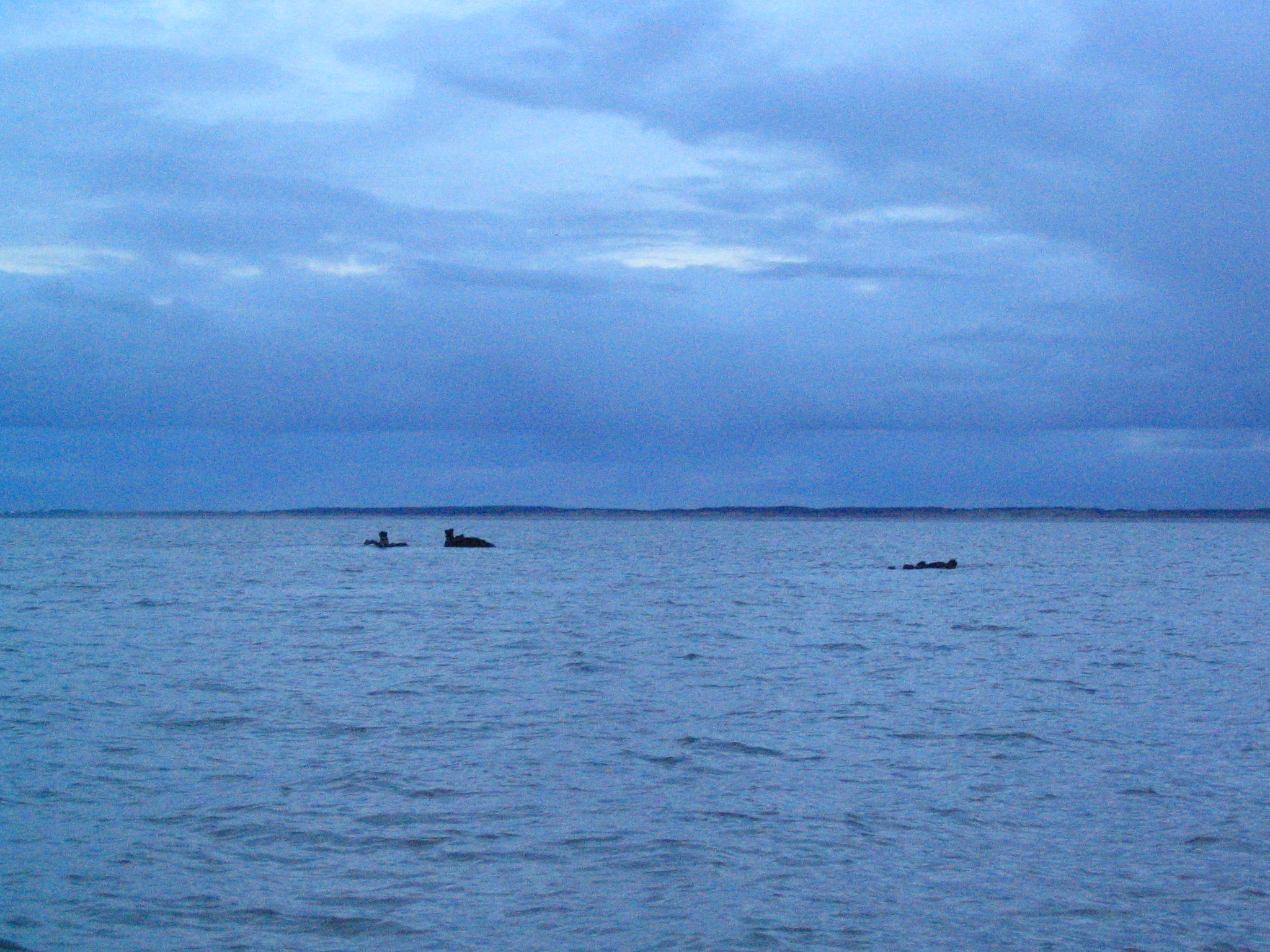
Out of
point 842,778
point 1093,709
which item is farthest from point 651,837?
point 1093,709

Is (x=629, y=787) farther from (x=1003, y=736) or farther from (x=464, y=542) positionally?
(x=464, y=542)

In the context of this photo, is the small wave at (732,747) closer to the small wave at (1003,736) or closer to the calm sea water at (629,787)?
the calm sea water at (629,787)

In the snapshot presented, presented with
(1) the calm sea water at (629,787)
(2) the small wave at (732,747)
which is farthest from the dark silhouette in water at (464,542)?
(2) the small wave at (732,747)

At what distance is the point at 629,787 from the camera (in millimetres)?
15883

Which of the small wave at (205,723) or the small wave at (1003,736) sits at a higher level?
the small wave at (1003,736)

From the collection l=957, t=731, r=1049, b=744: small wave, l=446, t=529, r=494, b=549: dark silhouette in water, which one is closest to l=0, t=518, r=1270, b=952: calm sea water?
l=957, t=731, r=1049, b=744: small wave

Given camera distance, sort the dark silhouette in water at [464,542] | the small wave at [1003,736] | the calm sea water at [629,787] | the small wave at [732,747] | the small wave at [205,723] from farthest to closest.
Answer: the dark silhouette in water at [464,542]
the small wave at [205,723]
the small wave at [1003,736]
the small wave at [732,747]
the calm sea water at [629,787]

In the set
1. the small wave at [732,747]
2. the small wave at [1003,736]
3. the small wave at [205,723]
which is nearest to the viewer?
the small wave at [732,747]

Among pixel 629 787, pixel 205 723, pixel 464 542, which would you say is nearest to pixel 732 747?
pixel 629 787

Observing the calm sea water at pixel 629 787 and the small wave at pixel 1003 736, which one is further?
the small wave at pixel 1003 736

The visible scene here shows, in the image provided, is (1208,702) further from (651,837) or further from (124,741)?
(124,741)

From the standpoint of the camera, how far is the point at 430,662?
93.3 feet

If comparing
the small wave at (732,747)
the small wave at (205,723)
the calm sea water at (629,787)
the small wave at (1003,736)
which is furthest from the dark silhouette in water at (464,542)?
the small wave at (1003,736)

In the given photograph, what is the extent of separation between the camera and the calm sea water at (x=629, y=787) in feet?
36.3
